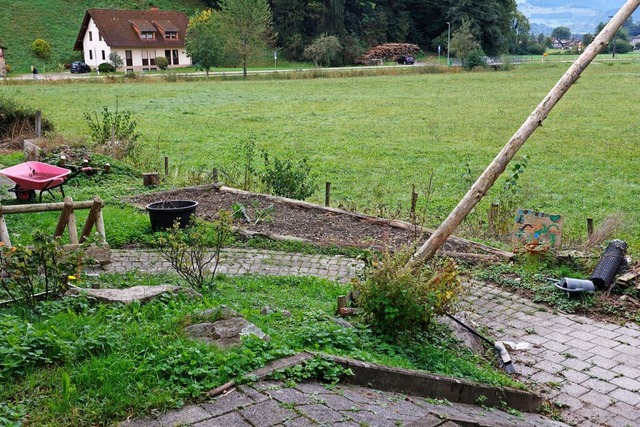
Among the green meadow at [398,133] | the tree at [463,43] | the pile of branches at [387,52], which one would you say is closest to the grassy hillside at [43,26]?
the pile of branches at [387,52]

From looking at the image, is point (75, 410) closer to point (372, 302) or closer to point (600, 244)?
point (372, 302)

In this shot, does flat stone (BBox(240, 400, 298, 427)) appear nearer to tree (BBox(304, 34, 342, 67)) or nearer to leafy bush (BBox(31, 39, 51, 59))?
leafy bush (BBox(31, 39, 51, 59))

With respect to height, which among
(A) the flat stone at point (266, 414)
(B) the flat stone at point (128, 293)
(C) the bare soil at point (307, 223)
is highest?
(B) the flat stone at point (128, 293)

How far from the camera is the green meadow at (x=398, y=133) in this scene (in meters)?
15.6

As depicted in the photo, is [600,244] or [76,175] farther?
[76,175]

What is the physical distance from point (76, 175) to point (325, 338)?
11096 mm

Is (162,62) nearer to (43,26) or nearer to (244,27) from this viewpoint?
(244,27)

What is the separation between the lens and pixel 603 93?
135ft

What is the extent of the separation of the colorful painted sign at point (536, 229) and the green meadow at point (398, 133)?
1.79 m

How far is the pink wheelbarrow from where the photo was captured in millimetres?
11359

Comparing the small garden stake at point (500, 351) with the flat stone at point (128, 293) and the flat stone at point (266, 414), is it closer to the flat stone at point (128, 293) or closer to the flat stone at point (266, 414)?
the flat stone at point (128, 293)

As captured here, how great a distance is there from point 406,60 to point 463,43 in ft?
37.3

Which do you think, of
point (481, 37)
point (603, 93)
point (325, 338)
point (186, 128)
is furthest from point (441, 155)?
point (481, 37)

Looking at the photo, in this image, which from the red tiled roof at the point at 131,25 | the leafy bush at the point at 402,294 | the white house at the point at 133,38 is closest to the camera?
the leafy bush at the point at 402,294
